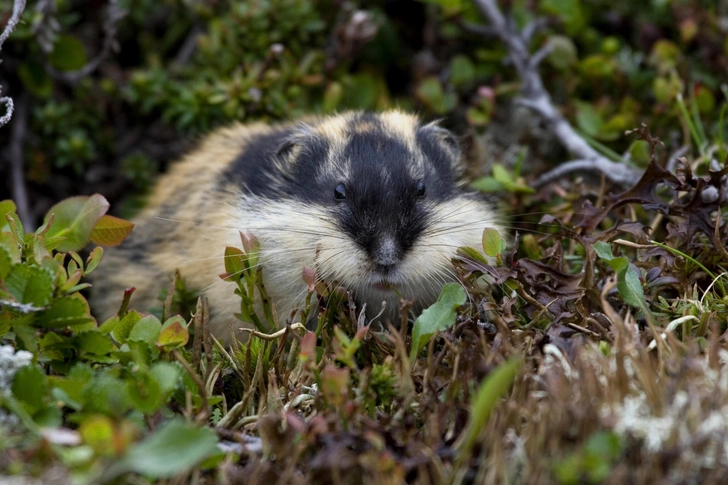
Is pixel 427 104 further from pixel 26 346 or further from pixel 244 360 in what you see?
pixel 26 346

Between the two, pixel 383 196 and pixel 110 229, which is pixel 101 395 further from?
pixel 383 196

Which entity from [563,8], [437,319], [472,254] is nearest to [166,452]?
[437,319]

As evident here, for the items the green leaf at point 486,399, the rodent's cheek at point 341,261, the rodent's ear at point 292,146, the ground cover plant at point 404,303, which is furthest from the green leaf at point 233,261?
the green leaf at point 486,399

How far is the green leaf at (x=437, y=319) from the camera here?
11.1 ft

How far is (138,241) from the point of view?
5.45 m

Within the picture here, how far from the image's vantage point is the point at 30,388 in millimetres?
2992

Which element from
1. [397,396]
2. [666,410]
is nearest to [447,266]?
[397,396]

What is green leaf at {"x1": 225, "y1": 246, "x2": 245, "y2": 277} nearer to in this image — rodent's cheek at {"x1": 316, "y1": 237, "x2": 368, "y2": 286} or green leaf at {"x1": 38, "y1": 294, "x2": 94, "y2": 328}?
rodent's cheek at {"x1": 316, "y1": 237, "x2": 368, "y2": 286}

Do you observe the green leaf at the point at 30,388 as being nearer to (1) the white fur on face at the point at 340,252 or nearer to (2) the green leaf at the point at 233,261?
(2) the green leaf at the point at 233,261

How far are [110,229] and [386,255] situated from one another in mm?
1351

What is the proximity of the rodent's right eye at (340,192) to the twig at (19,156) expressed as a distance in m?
2.79

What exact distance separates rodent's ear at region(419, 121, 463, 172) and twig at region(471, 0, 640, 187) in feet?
2.36

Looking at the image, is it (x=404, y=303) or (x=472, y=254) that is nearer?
A: (x=404, y=303)

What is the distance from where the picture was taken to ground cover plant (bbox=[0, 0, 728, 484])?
262cm
